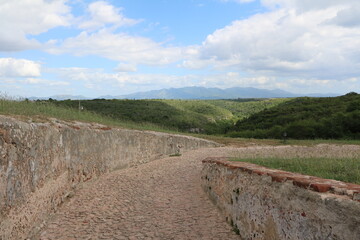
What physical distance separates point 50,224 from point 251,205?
3.69m

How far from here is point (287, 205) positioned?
3631mm

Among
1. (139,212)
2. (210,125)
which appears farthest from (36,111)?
(210,125)

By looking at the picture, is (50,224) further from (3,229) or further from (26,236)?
(3,229)

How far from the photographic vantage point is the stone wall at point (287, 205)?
282 cm

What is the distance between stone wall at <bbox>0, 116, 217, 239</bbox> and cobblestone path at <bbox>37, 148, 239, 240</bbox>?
1.29 feet

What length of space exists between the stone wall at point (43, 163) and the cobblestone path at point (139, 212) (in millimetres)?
393

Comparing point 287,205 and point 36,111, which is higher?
point 36,111

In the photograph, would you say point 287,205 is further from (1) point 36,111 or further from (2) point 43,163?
(1) point 36,111

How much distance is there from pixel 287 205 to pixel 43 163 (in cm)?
431

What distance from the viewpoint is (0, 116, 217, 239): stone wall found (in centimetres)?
438

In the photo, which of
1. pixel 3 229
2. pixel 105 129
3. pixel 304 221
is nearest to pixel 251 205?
pixel 304 221

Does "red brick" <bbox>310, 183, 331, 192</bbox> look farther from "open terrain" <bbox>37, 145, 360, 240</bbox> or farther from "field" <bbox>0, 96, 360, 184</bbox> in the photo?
"open terrain" <bbox>37, 145, 360, 240</bbox>

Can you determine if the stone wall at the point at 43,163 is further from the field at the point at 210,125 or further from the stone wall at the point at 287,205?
Result: the stone wall at the point at 287,205

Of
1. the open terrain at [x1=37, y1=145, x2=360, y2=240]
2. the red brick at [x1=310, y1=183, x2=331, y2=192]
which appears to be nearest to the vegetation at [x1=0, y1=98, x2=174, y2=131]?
the open terrain at [x1=37, y1=145, x2=360, y2=240]
